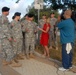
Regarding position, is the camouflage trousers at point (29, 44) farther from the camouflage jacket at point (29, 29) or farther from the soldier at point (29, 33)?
the camouflage jacket at point (29, 29)

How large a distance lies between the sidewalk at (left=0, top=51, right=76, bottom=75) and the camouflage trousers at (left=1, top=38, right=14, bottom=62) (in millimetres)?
399

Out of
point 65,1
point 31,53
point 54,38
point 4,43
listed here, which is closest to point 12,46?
point 4,43

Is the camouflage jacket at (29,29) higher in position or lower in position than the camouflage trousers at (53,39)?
higher

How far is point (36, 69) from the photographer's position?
10602 millimetres

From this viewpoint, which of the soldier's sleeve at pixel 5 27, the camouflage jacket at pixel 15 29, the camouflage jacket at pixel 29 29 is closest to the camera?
the soldier's sleeve at pixel 5 27

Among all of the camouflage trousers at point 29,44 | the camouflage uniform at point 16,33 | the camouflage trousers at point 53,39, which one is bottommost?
the camouflage trousers at point 53,39

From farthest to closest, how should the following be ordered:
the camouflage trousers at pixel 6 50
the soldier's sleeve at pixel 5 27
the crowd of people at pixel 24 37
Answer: the camouflage trousers at pixel 6 50 < the soldier's sleeve at pixel 5 27 < the crowd of people at pixel 24 37

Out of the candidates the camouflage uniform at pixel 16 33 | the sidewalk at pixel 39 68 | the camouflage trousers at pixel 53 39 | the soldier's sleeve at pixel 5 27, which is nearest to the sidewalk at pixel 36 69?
the sidewalk at pixel 39 68

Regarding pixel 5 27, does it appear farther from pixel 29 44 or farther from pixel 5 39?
pixel 29 44

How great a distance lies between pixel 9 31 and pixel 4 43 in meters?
0.44

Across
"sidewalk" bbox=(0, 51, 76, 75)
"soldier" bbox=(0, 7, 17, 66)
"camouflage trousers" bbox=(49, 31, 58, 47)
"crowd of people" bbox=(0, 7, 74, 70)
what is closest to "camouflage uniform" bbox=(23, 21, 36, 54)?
"crowd of people" bbox=(0, 7, 74, 70)

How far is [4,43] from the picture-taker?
11.2m

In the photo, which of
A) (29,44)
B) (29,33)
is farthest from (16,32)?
(29,44)

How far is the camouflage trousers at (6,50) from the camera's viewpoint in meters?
11.2
